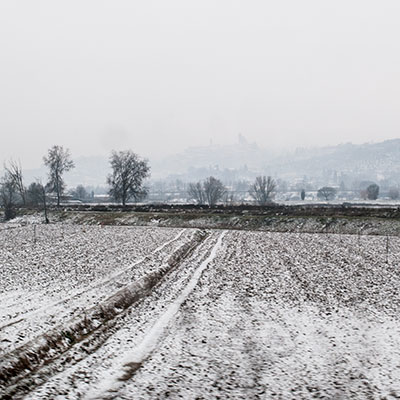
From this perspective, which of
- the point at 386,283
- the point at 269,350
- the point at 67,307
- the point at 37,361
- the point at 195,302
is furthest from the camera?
the point at 386,283

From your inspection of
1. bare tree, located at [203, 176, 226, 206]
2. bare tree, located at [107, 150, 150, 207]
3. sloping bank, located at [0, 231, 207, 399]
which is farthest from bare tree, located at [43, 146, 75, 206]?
sloping bank, located at [0, 231, 207, 399]

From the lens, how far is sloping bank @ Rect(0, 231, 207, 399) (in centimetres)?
1019

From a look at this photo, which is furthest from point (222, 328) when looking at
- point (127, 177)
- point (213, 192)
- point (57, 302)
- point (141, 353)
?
point (213, 192)

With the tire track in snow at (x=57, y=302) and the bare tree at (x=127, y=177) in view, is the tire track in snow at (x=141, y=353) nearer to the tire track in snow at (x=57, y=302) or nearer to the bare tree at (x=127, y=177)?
the tire track in snow at (x=57, y=302)

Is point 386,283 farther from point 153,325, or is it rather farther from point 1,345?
point 1,345

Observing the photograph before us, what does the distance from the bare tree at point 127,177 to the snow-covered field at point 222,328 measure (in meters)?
78.7

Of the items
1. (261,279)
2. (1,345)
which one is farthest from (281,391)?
(261,279)

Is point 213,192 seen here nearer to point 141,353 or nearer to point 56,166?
point 56,166

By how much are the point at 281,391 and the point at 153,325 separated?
597 cm

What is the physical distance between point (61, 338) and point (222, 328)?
5.00 metres

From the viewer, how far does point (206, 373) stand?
10422mm

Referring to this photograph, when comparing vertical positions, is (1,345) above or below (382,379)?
above

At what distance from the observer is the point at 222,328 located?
46.1 ft

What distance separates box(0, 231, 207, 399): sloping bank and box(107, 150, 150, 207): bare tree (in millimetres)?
86176
